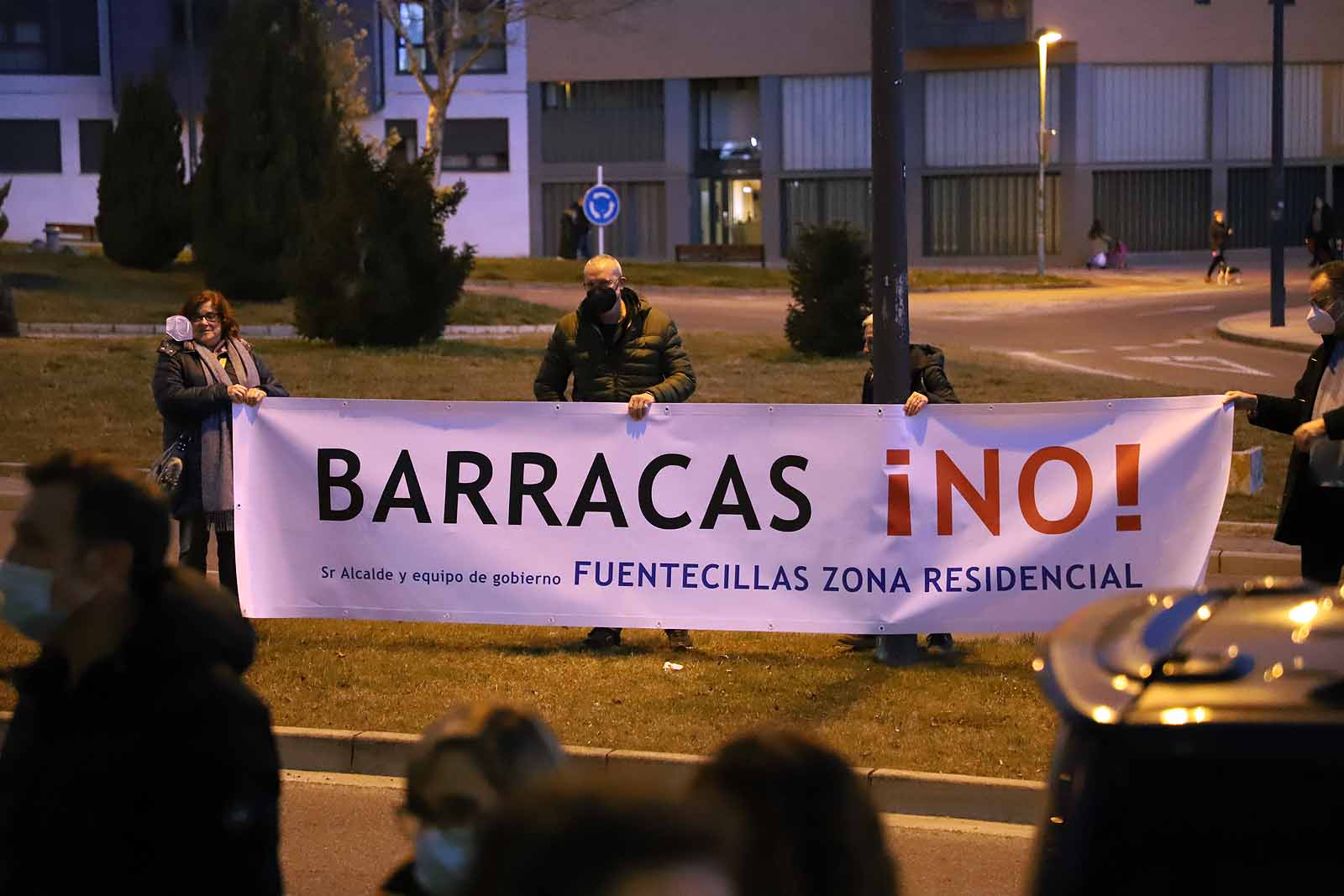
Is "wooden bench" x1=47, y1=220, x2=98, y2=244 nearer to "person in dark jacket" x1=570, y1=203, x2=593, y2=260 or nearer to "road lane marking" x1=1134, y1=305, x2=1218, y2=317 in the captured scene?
"person in dark jacket" x1=570, y1=203, x2=593, y2=260

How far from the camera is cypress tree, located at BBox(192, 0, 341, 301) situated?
30.5 meters

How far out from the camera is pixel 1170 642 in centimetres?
293

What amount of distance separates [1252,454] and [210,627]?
8.37 m

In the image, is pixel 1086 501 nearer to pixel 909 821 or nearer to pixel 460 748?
pixel 909 821

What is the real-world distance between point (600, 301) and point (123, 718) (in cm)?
583

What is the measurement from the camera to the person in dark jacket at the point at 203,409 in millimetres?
8969

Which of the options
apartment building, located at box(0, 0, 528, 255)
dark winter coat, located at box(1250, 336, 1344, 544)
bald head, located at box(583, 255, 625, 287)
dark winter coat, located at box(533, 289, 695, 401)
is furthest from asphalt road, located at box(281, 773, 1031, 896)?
apartment building, located at box(0, 0, 528, 255)

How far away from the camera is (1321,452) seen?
754 centimetres

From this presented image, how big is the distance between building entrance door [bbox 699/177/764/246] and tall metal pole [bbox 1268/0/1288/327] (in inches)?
1128

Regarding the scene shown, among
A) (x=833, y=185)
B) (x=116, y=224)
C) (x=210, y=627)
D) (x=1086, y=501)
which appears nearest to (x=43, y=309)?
(x=116, y=224)

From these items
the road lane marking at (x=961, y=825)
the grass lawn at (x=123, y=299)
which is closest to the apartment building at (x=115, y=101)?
the grass lawn at (x=123, y=299)

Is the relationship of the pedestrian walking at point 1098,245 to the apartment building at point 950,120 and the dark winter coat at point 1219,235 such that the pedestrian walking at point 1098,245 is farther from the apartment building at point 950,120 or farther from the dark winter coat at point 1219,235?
the dark winter coat at point 1219,235

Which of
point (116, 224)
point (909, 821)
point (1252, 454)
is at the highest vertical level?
point (116, 224)

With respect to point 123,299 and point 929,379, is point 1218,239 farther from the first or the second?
point 929,379
